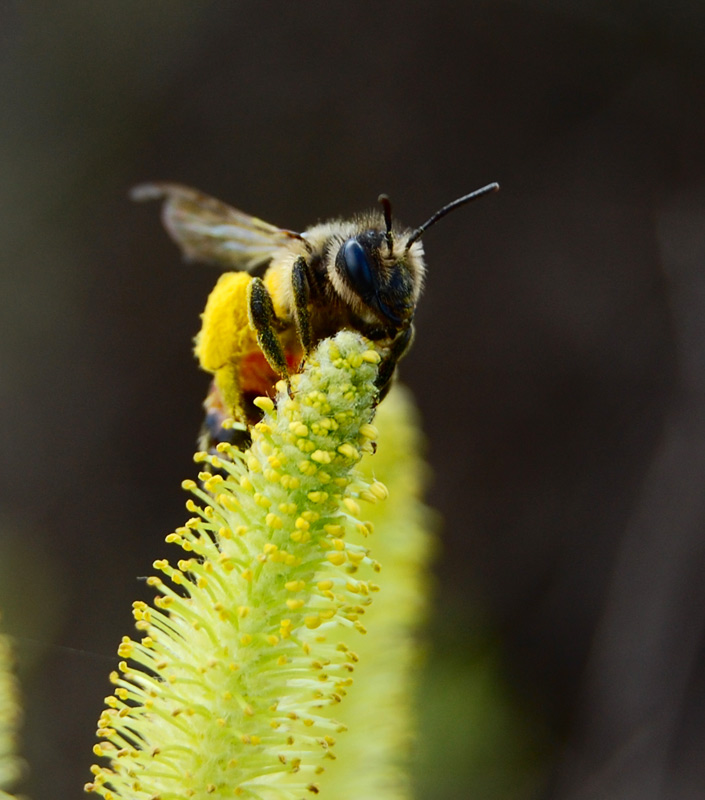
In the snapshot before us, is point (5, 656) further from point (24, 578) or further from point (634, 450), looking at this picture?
point (634, 450)

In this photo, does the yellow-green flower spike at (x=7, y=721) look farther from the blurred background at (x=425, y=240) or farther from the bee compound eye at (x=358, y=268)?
the blurred background at (x=425, y=240)

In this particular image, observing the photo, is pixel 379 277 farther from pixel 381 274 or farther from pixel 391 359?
pixel 391 359

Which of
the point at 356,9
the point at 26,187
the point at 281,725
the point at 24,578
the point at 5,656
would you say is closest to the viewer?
the point at 281,725

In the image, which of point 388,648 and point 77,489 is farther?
point 77,489

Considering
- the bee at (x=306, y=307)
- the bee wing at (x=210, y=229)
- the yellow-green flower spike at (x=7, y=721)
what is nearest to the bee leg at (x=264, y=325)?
the bee at (x=306, y=307)

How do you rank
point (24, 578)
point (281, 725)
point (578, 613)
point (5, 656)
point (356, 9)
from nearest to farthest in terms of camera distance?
point (281, 725), point (5, 656), point (24, 578), point (578, 613), point (356, 9)

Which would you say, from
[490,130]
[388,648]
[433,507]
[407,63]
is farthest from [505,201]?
[388,648]

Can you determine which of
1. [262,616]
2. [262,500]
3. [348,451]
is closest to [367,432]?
[348,451]

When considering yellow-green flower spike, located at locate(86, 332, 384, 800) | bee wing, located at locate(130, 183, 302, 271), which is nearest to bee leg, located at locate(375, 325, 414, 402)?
yellow-green flower spike, located at locate(86, 332, 384, 800)
